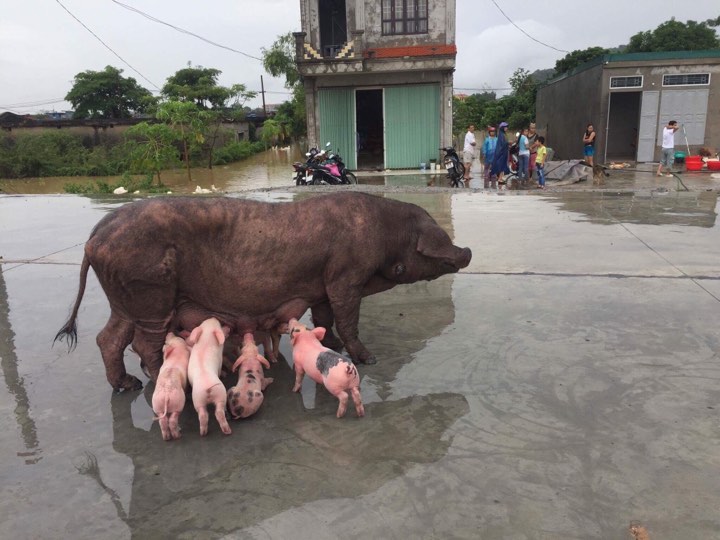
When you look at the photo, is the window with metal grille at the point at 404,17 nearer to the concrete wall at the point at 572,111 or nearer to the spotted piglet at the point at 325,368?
the concrete wall at the point at 572,111

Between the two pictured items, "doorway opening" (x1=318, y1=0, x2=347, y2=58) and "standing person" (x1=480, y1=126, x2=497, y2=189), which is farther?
"doorway opening" (x1=318, y1=0, x2=347, y2=58)

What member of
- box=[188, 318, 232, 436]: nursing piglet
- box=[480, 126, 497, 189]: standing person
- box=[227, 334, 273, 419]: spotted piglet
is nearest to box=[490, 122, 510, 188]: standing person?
box=[480, 126, 497, 189]: standing person

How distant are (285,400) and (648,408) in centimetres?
200

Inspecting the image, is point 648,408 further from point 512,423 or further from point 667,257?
point 667,257

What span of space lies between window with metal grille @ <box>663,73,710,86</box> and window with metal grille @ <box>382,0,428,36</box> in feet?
26.6

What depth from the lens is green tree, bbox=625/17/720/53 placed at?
42594 millimetres

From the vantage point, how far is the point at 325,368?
120 inches

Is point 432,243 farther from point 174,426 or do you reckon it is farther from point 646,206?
point 646,206

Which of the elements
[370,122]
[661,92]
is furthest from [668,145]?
[370,122]

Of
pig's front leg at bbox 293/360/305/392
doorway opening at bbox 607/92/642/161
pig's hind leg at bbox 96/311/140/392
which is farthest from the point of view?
doorway opening at bbox 607/92/642/161

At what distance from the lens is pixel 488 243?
23.2 ft

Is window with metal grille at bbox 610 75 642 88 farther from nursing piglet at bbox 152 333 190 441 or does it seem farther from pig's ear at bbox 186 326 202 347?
nursing piglet at bbox 152 333 190 441

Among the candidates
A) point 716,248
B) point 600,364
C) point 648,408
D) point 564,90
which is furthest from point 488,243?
point 564,90

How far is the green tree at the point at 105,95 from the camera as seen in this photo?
149ft
